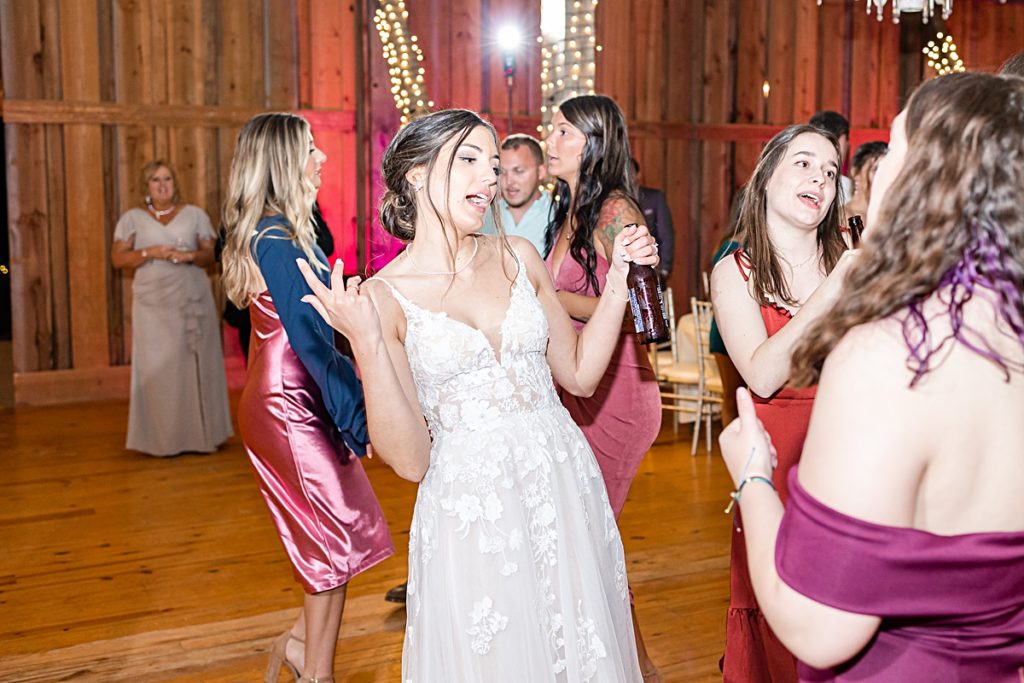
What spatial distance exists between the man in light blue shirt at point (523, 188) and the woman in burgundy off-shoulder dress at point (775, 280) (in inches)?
70.1

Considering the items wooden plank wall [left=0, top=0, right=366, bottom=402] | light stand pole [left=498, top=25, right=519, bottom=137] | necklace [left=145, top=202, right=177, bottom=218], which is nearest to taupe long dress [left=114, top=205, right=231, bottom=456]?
necklace [left=145, top=202, right=177, bottom=218]

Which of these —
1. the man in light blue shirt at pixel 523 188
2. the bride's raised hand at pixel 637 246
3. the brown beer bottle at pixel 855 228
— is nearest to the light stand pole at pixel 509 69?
the man in light blue shirt at pixel 523 188

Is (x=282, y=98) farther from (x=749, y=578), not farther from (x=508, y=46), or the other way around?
(x=749, y=578)

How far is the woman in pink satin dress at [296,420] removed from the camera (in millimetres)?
3059

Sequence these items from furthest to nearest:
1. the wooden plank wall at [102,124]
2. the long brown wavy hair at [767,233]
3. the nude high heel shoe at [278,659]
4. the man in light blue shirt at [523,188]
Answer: the wooden plank wall at [102,124] < the man in light blue shirt at [523,188] < the nude high heel shoe at [278,659] < the long brown wavy hair at [767,233]

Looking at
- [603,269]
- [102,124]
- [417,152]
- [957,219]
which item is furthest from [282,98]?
[957,219]

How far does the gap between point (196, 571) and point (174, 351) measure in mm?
2491

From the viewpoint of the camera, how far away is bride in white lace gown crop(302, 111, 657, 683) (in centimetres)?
208

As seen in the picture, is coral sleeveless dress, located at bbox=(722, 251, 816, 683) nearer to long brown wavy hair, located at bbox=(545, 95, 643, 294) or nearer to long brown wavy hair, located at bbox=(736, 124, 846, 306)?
long brown wavy hair, located at bbox=(736, 124, 846, 306)

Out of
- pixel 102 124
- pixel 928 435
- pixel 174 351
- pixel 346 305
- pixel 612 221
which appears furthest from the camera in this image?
pixel 102 124

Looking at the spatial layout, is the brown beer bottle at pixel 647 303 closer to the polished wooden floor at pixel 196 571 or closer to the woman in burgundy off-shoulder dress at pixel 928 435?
the woman in burgundy off-shoulder dress at pixel 928 435

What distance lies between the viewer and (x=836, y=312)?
4.09 feet

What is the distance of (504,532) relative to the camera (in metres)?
2.12

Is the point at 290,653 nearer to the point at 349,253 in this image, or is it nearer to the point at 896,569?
the point at 896,569
